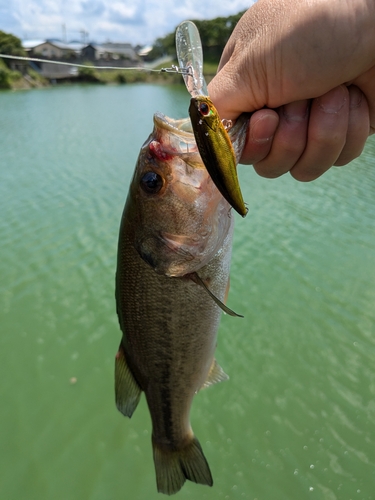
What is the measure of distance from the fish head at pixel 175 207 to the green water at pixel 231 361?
300 cm

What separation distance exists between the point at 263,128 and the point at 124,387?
1.62 meters

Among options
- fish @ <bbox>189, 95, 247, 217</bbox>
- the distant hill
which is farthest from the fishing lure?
the distant hill

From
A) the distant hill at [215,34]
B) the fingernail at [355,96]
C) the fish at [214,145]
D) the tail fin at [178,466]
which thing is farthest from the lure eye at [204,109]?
the distant hill at [215,34]

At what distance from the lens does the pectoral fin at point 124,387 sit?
7.06ft

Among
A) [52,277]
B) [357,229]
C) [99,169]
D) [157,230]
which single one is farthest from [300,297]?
[99,169]

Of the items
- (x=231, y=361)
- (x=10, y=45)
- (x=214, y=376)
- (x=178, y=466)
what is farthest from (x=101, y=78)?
(x=178, y=466)

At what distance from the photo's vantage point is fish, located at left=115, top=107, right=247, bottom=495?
1.67m

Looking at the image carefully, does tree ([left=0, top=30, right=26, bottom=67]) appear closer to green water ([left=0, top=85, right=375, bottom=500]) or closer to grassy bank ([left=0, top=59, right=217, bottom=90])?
grassy bank ([left=0, top=59, right=217, bottom=90])

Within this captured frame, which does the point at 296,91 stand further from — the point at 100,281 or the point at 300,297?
the point at 100,281

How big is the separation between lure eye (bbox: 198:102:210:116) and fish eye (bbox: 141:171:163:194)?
0.61 m

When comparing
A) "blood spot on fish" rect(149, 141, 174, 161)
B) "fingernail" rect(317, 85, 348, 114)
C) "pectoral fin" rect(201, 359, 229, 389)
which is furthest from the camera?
"pectoral fin" rect(201, 359, 229, 389)

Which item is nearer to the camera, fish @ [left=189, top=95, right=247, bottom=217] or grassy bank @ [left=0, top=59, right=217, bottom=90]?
fish @ [left=189, top=95, right=247, bottom=217]

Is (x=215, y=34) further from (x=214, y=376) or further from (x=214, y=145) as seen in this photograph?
(x=214, y=145)

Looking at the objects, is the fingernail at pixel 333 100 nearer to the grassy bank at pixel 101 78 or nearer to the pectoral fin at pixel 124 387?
the pectoral fin at pixel 124 387
